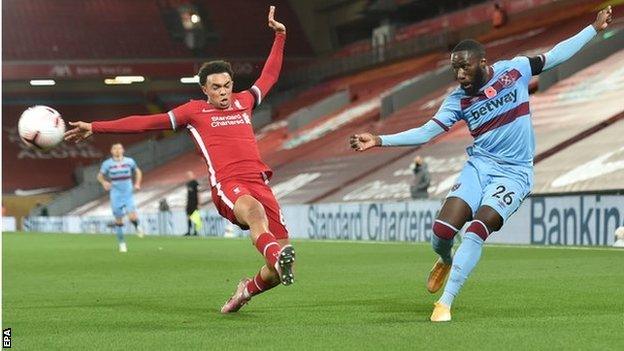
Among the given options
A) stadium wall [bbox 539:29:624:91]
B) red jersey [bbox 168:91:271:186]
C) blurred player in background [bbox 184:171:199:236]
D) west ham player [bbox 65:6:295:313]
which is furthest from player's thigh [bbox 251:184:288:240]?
stadium wall [bbox 539:29:624:91]

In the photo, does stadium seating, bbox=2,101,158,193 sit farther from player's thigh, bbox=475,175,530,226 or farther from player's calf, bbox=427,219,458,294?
player's thigh, bbox=475,175,530,226

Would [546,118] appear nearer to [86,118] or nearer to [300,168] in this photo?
[300,168]

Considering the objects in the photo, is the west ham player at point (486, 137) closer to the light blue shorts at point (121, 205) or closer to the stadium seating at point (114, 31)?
the light blue shorts at point (121, 205)

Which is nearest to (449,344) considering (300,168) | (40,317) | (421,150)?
(40,317)

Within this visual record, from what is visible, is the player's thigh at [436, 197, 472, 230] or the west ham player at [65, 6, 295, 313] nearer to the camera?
the player's thigh at [436, 197, 472, 230]

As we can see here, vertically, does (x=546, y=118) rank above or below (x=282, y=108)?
below

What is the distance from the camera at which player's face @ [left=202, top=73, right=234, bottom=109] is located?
8953 millimetres

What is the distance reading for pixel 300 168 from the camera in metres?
40.9

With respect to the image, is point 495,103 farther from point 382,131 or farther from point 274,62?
point 382,131

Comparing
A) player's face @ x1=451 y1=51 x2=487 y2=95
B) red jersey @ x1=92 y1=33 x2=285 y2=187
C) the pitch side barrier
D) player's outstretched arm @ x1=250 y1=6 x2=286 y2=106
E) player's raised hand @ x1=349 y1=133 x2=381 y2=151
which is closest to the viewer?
player's raised hand @ x1=349 y1=133 x2=381 y2=151

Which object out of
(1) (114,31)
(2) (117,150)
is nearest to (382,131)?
(2) (117,150)

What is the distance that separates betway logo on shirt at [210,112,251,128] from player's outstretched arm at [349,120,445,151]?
4.04 ft

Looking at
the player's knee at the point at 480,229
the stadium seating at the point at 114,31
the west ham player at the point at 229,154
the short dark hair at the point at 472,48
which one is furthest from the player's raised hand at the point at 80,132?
the stadium seating at the point at 114,31

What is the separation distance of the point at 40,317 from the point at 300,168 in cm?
3219
